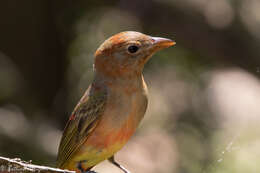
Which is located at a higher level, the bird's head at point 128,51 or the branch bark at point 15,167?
the bird's head at point 128,51

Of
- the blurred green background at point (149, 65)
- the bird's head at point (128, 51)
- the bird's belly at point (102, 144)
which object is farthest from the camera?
the blurred green background at point (149, 65)

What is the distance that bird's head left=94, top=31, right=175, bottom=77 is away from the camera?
3504mm

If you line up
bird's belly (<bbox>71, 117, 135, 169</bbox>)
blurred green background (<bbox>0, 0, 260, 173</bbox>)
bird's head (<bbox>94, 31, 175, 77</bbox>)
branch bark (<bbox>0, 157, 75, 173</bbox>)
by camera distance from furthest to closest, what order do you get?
1. blurred green background (<bbox>0, 0, 260, 173</bbox>)
2. bird's head (<bbox>94, 31, 175, 77</bbox>)
3. bird's belly (<bbox>71, 117, 135, 169</bbox>)
4. branch bark (<bbox>0, 157, 75, 173</bbox>)

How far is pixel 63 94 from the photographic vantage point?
5941 millimetres

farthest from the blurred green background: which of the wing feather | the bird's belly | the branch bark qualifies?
the branch bark

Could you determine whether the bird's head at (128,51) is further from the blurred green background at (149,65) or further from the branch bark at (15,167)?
the blurred green background at (149,65)

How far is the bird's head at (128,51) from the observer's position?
3504 millimetres

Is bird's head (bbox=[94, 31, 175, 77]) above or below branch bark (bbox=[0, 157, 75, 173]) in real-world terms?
above

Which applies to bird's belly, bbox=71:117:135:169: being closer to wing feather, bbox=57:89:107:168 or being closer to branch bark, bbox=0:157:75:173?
wing feather, bbox=57:89:107:168

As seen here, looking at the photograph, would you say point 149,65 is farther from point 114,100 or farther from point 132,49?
point 114,100

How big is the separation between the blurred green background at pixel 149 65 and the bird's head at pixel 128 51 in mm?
2069

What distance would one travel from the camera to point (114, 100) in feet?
11.4

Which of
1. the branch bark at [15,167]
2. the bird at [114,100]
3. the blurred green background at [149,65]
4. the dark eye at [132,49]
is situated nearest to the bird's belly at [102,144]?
the bird at [114,100]

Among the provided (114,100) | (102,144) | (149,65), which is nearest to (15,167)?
(102,144)
